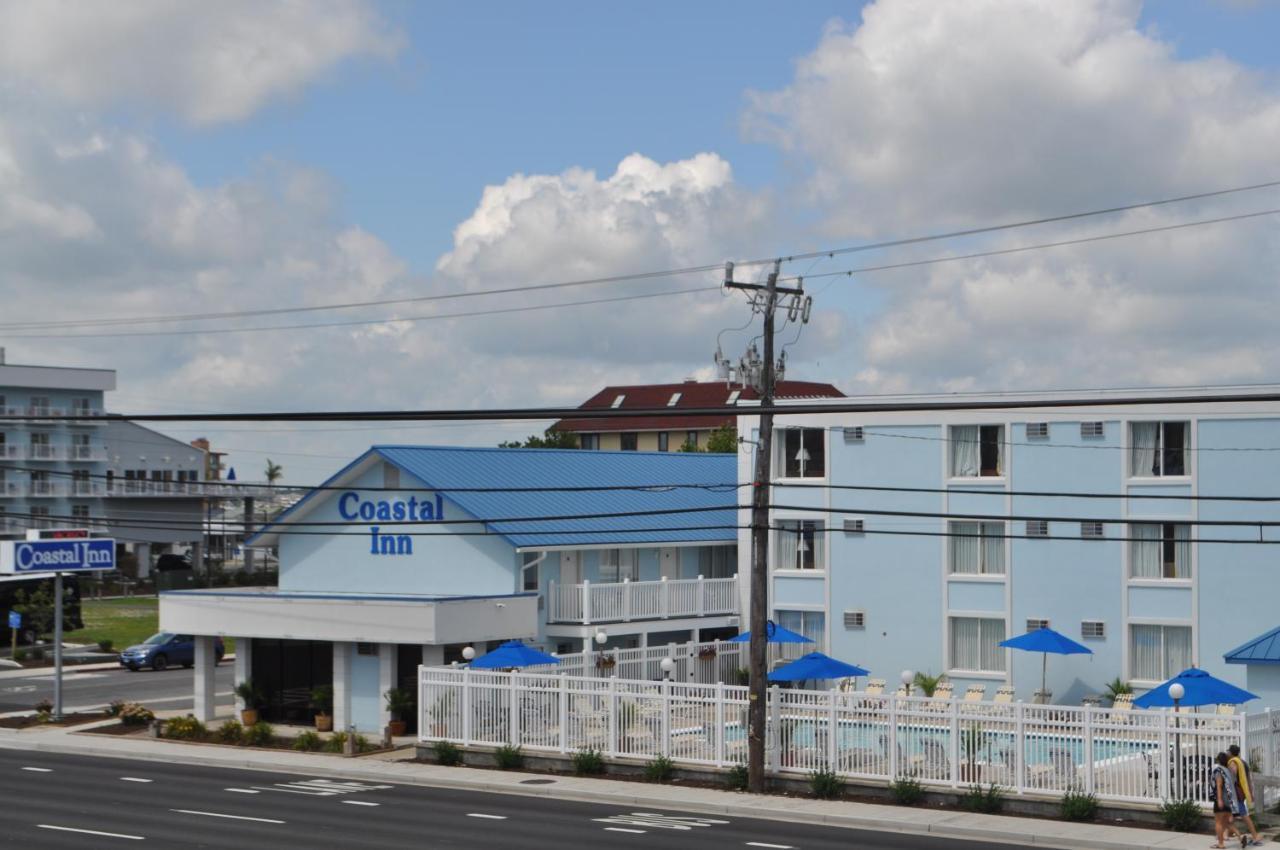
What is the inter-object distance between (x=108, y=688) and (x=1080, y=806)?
35829 millimetres

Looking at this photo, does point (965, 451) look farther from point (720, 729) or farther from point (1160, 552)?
point (720, 729)

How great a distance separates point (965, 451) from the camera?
44.4 metres

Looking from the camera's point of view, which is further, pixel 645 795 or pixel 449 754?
pixel 449 754

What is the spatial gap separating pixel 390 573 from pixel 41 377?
261 ft

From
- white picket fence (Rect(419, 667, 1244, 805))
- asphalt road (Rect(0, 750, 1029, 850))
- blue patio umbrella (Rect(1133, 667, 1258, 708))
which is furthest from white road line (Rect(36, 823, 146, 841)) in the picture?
blue patio umbrella (Rect(1133, 667, 1258, 708))

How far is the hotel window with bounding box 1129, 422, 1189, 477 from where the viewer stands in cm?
4116

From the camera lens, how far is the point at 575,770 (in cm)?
3356

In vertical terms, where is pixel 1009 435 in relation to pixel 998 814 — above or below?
above

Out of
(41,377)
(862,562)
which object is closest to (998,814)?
(862,562)

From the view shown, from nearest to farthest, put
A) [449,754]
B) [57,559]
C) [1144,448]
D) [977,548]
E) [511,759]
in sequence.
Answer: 1. [511,759]
2. [449,754]
3. [1144,448]
4. [977,548]
5. [57,559]

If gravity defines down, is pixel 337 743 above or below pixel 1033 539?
below

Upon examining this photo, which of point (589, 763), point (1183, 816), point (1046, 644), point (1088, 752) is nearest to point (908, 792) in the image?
point (1088, 752)

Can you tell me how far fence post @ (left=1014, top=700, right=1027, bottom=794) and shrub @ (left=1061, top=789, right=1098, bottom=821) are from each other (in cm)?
90

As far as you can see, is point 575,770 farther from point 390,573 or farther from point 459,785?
point 390,573
